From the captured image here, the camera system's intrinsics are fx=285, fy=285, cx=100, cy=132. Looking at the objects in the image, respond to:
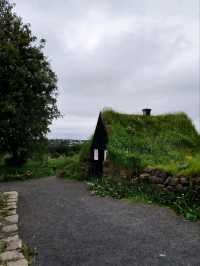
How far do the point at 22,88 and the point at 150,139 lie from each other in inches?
339

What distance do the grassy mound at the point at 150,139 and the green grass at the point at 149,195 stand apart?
111cm

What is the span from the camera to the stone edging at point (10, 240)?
4.77m

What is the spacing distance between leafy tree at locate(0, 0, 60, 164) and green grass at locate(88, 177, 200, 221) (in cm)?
699

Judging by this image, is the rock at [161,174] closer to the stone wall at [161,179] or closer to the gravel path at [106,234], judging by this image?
the stone wall at [161,179]

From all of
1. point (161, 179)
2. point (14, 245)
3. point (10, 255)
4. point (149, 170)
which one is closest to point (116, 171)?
point (149, 170)

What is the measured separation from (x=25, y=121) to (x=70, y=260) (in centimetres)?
1409

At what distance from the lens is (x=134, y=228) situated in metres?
6.83

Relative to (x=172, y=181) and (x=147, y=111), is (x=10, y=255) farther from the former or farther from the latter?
(x=147, y=111)

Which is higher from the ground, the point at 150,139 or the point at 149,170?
the point at 150,139

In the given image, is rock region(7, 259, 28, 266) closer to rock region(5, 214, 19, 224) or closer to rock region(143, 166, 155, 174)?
rock region(5, 214, 19, 224)

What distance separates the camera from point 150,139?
15.2 m

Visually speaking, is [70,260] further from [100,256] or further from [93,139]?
[93,139]

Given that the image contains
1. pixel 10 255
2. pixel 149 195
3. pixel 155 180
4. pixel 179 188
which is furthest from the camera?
pixel 155 180

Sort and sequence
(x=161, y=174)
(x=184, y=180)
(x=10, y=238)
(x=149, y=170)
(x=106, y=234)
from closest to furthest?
(x=10, y=238)
(x=106, y=234)
(x=184, y=180)
(x=161, y=174)
(x=149, y=170)
